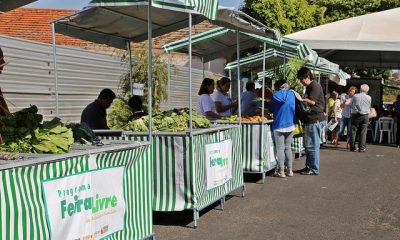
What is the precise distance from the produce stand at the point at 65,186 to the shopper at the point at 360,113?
11.2 meters

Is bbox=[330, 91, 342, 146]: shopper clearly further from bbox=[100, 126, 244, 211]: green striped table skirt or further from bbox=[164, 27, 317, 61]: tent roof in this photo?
bbox=[100, 126, 244, 211]: green striped table skirt

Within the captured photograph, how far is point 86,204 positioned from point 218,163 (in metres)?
3.23

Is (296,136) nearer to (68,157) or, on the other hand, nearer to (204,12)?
(204,12)

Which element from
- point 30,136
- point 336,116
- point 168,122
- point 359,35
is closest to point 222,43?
point 168,122

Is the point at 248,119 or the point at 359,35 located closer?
the point at 248,119

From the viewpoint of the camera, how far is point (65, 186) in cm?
429

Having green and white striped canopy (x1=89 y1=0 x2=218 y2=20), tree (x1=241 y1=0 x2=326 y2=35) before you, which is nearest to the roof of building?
tree (x1=241 y1=0 x2=326 y2=35)

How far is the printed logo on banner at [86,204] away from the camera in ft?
13.7

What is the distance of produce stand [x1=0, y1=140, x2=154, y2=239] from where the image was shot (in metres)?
3.79

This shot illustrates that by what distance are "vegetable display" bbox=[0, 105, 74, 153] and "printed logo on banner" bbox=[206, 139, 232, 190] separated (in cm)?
285

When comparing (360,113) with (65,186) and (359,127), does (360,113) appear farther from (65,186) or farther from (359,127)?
(65,186)

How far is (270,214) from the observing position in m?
7.57

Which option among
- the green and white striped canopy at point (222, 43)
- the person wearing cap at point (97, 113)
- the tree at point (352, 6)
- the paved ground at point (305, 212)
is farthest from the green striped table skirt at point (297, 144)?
the tree at point (352, 6)

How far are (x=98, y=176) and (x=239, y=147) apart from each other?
13.8 feet
